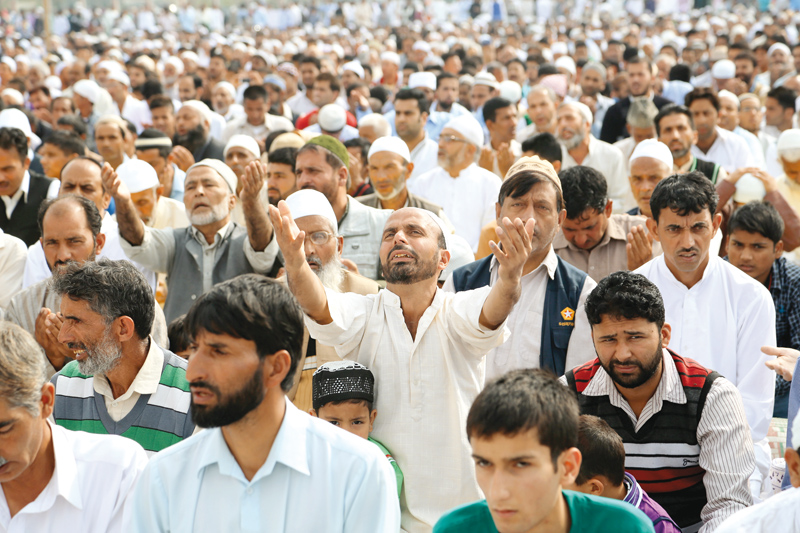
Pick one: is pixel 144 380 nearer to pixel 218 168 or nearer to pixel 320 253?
pixel 320 253

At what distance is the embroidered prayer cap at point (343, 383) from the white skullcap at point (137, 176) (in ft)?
9.90

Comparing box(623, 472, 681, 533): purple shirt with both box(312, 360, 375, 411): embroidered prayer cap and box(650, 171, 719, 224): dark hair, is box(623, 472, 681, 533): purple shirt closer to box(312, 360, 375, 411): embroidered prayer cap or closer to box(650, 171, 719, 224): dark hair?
box(312, 360, 375, 411): embroidered prayer cap

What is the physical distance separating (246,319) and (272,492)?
410mm

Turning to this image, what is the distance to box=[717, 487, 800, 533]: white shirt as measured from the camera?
1.99 metres

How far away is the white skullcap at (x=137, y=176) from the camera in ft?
18.3

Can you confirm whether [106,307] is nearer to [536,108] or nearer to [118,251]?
[118,251]

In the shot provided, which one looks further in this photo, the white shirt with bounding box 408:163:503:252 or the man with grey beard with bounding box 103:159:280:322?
the white shirt with bounding box 408:163:503:252

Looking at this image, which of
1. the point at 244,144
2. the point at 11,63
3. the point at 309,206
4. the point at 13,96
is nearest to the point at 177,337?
the point at 309,206

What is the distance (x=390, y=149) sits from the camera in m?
5.72

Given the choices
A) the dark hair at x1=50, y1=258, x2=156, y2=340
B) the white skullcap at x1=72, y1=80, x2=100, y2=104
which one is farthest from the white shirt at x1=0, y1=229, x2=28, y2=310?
the white skullcap at x1=72, y1=80, x2=100, y2=104

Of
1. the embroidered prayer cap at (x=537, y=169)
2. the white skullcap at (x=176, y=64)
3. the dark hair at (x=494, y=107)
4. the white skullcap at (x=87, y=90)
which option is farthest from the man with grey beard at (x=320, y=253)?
the white skullcap at (x=176, y=64)

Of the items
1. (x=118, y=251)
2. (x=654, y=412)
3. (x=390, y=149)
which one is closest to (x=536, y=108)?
(x=390, y=149)

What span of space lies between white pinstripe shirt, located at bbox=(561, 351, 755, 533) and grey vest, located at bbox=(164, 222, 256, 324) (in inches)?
87.9

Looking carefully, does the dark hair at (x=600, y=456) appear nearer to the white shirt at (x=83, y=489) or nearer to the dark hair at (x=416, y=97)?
the white shirt at (x=83, y=489)
